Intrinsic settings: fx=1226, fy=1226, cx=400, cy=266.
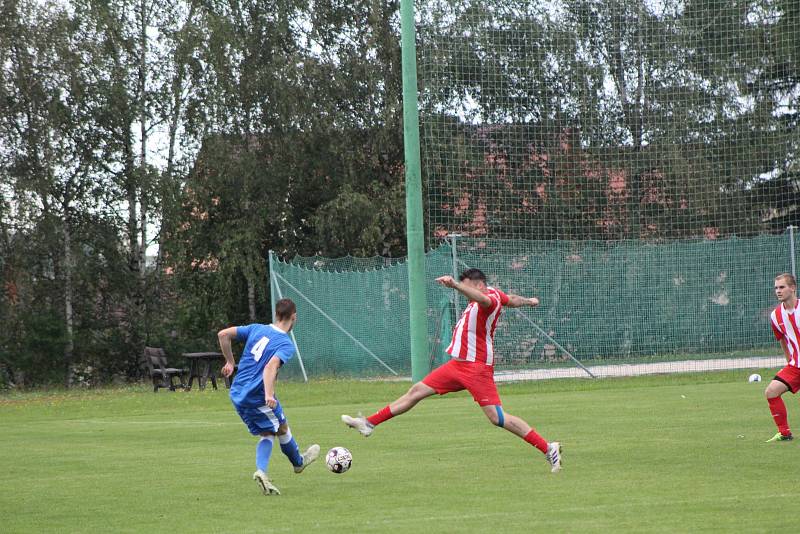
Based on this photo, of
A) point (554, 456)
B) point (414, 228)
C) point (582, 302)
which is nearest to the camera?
point (554, 456)

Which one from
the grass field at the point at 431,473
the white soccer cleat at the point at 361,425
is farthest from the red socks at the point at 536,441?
the white soccer cleat at the point at 361,425

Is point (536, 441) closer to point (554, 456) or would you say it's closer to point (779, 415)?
point (554, 456)

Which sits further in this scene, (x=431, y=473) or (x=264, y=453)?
(x=431, y=473)

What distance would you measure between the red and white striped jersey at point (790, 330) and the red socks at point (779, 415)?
46cm

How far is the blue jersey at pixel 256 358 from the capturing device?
34.3 feet

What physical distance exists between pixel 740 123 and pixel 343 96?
1326 centimetres

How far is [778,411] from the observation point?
1300cm

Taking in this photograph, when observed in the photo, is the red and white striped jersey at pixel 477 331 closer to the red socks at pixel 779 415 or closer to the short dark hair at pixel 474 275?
the short dark hair at pixel 474 275

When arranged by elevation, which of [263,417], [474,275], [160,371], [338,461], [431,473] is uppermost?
[474,275]

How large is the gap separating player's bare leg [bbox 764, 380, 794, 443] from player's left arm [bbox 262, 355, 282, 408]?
18.3 ft

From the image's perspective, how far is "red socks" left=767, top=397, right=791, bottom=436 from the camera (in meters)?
12.9

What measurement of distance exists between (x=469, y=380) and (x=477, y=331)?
0.47 meters

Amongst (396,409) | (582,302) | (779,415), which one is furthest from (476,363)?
(582,302)

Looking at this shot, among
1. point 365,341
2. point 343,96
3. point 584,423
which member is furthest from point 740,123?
point 584,423
